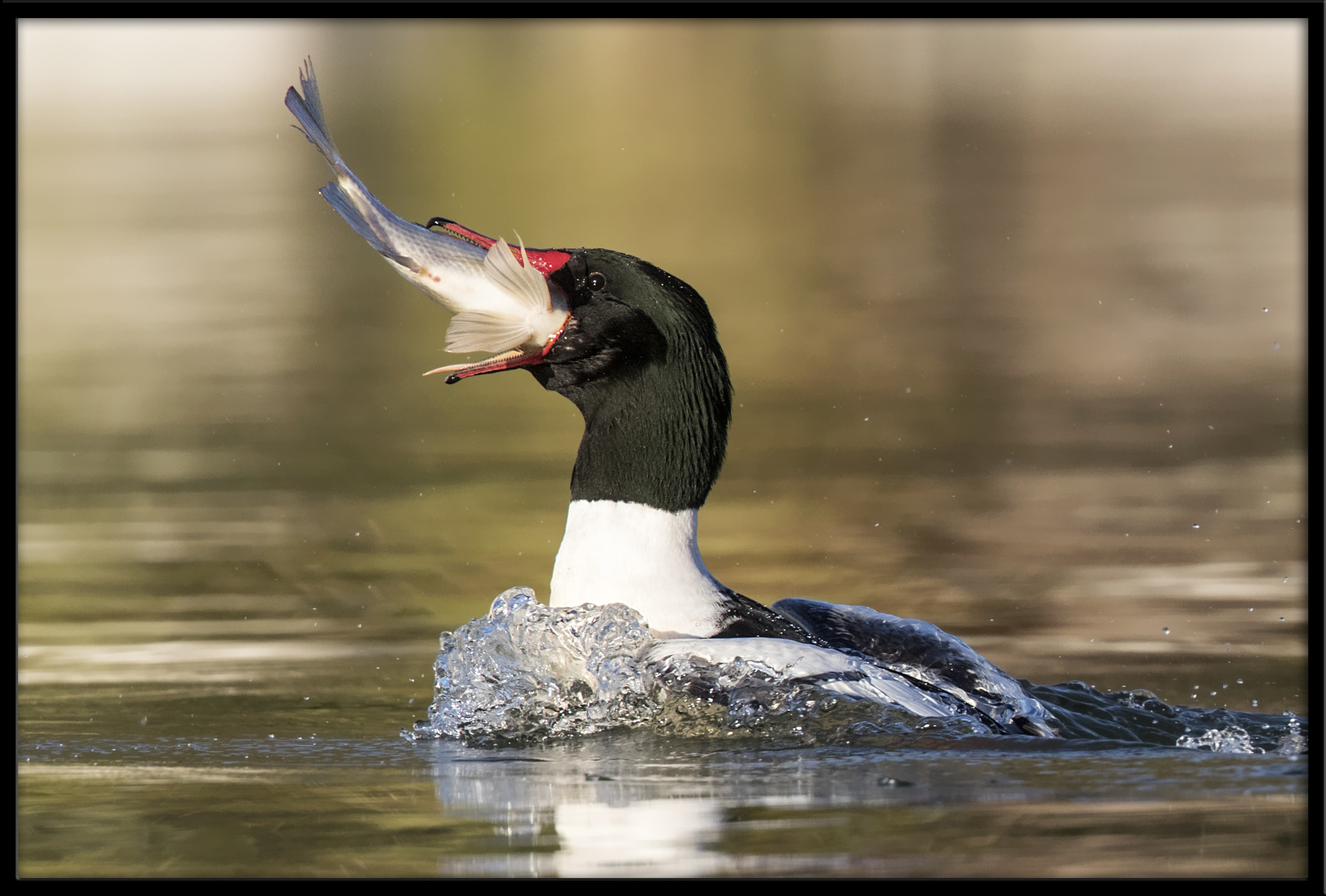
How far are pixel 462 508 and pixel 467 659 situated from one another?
10.7ft

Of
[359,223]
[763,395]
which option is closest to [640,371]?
[359,223]

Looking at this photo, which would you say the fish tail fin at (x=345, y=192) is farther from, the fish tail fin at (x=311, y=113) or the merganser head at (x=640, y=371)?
the merganser head at (x=640, y=371)

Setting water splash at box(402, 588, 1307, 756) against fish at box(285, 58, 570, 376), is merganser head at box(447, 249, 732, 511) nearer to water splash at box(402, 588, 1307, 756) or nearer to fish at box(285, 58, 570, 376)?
fish at box(285, 58, 570, 376)

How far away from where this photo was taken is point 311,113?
534 centimetres

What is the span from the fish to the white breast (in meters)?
0.59

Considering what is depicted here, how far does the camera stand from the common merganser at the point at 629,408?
Answer: 17.9 ft

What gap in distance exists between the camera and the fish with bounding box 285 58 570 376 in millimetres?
5320

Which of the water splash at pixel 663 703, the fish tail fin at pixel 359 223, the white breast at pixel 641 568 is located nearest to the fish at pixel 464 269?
the fish tail fin at pixel 359 223

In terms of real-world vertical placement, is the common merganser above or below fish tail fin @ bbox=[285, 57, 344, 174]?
below

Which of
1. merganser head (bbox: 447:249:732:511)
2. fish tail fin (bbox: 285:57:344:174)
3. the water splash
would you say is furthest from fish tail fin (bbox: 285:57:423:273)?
the water splash

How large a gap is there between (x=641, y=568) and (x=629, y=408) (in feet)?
1.71

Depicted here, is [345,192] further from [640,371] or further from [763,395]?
[763,395]

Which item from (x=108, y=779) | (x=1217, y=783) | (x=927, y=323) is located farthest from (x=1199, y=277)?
(x=108, y=779)

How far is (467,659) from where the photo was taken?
18.1ft
